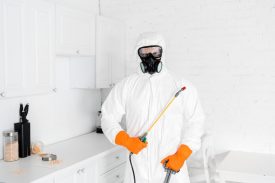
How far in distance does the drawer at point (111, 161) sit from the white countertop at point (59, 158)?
2.4 inches

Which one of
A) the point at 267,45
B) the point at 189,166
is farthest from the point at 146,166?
the point at 267,45

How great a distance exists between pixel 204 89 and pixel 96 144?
1.19m

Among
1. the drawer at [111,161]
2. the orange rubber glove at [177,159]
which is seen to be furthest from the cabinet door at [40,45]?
the orange rubber glove at [177,159]

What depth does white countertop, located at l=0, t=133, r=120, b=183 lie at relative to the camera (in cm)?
203

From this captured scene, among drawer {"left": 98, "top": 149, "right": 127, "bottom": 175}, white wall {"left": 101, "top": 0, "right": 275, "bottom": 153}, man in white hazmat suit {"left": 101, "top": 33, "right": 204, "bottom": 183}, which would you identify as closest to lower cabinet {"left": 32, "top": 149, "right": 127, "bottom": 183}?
drawer {"left": 98, "top": 149, "right": 127, "bottom": 175}

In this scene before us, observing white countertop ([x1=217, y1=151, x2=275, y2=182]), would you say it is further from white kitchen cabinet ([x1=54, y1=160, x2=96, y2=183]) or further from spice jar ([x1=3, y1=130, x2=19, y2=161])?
spice jar ([x1=3, y1=130, x2=19, y2=161])

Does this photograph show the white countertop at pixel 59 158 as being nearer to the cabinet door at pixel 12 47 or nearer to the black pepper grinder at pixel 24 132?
the black pepper grinder at pixel 24 132

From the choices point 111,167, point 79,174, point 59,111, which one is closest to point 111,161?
point 111,167

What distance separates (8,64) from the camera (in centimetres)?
212

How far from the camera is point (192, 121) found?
7.66 ft

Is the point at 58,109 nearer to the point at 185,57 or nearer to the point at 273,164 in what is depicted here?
the point at 185,57

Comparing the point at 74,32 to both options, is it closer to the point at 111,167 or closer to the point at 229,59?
the point at 111,167

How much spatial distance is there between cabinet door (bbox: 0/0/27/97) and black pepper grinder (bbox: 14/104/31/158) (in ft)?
1.04

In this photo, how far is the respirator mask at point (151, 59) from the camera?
2373 mm
